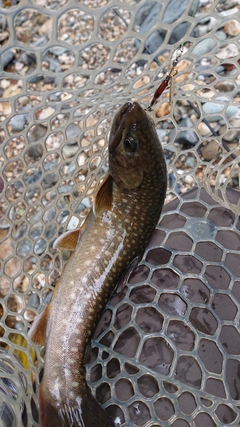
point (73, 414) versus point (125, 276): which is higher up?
point (125, 276)

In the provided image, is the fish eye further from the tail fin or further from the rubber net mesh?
the tail fin

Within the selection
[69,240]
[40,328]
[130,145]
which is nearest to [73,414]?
[40,328]

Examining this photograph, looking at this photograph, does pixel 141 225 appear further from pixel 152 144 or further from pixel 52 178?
pixel 52 178

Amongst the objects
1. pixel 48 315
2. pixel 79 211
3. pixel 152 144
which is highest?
pixel 152 144

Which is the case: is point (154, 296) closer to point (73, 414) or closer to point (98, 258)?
point (98, 258)

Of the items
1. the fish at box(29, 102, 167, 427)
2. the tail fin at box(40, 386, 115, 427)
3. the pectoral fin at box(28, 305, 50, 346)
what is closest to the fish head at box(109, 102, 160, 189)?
the fish at box(29, 102, 167, 427)

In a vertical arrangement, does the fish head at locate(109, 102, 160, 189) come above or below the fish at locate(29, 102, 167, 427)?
above

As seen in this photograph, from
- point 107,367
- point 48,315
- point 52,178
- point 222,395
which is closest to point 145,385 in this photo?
point 107,367
